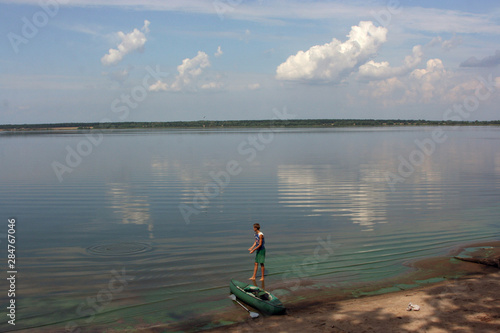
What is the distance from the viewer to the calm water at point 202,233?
42.8 feet

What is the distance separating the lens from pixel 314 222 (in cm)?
2175

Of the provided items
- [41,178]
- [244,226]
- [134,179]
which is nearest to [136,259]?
[244,226]

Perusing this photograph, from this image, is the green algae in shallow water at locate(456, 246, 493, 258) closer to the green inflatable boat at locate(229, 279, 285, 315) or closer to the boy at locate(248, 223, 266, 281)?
the boy at locate(248, 223, 266, 281)

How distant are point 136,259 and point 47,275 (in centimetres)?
314

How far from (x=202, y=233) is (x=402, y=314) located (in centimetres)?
1085

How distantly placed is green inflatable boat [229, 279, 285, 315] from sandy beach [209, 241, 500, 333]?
0.79ft

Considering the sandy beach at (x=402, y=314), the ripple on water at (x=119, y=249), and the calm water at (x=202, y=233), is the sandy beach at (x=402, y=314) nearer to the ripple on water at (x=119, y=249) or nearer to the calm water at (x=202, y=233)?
the calm water at (x=202, y=233)

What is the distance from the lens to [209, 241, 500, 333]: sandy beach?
10.5 metres

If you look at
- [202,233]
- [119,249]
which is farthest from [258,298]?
[202,233]

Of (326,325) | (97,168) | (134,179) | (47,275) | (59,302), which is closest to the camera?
(326,325)

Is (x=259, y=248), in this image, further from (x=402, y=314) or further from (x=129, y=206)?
(x=129, y=206)

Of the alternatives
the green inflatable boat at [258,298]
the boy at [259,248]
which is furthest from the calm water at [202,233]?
the boy at [259,248]

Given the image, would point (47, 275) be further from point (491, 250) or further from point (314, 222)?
point (491, 250)

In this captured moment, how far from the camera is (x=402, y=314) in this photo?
1118cm
